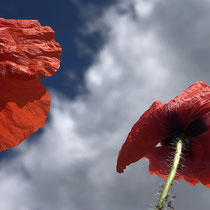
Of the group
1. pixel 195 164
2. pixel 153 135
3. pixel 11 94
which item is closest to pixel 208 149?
pixel 195 164

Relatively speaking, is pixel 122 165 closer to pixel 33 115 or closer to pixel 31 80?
pixel 33 115

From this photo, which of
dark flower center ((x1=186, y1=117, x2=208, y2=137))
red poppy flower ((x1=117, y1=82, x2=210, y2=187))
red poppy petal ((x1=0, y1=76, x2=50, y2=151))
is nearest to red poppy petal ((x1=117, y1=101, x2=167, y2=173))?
red poppy flower ((x1=117, y1=82, x2=210, y2=187))

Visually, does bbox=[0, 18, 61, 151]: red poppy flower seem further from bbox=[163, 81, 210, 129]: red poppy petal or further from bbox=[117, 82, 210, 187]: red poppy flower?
bbox=[163, 81, 210, 129]: red poppy petal

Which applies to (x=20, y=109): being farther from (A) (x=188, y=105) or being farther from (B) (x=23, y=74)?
(A) (x=188, y=105)

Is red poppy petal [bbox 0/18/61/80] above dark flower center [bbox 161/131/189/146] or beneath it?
above

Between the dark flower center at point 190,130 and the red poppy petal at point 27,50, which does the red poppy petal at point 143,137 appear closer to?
the dark flower center at point 190,130

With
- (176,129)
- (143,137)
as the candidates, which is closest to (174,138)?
(176,129)
